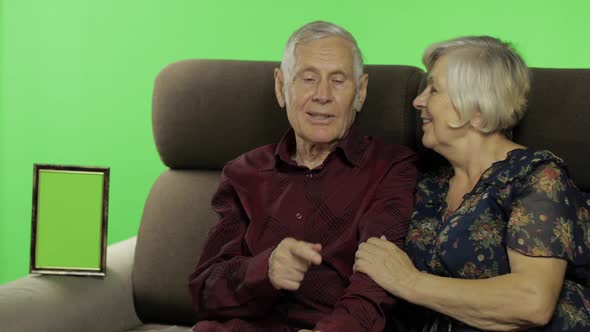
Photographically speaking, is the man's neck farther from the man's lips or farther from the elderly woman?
the elderly woman

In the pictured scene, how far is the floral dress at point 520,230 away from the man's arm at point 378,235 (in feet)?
0.32

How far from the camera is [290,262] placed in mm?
1749

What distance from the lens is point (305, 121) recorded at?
2.05 meters

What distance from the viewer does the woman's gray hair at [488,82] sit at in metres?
1.83

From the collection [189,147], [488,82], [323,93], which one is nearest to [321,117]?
[323,93]

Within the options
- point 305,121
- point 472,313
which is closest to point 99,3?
point 305,121

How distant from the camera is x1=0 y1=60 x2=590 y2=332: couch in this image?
2.19 meters

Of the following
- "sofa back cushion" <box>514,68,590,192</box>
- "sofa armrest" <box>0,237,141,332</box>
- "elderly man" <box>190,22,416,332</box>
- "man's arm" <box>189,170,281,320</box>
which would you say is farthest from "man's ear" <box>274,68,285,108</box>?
"sofa armrest" <box>0,237,141,332</box>

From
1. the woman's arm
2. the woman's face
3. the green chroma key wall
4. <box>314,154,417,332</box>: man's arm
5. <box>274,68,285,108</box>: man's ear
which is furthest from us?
the green chroma key wall

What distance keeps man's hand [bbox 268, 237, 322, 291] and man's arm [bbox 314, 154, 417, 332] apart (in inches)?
4.3

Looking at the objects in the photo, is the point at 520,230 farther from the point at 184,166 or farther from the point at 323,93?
the point at 184,166

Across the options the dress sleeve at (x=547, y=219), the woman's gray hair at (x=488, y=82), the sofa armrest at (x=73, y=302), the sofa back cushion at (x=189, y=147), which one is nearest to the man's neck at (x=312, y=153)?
the sofa back cushion at (x=189, y=147)

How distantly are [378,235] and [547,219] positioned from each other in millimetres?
372

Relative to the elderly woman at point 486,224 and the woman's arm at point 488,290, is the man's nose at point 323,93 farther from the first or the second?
the woman's arm at point 488,290
